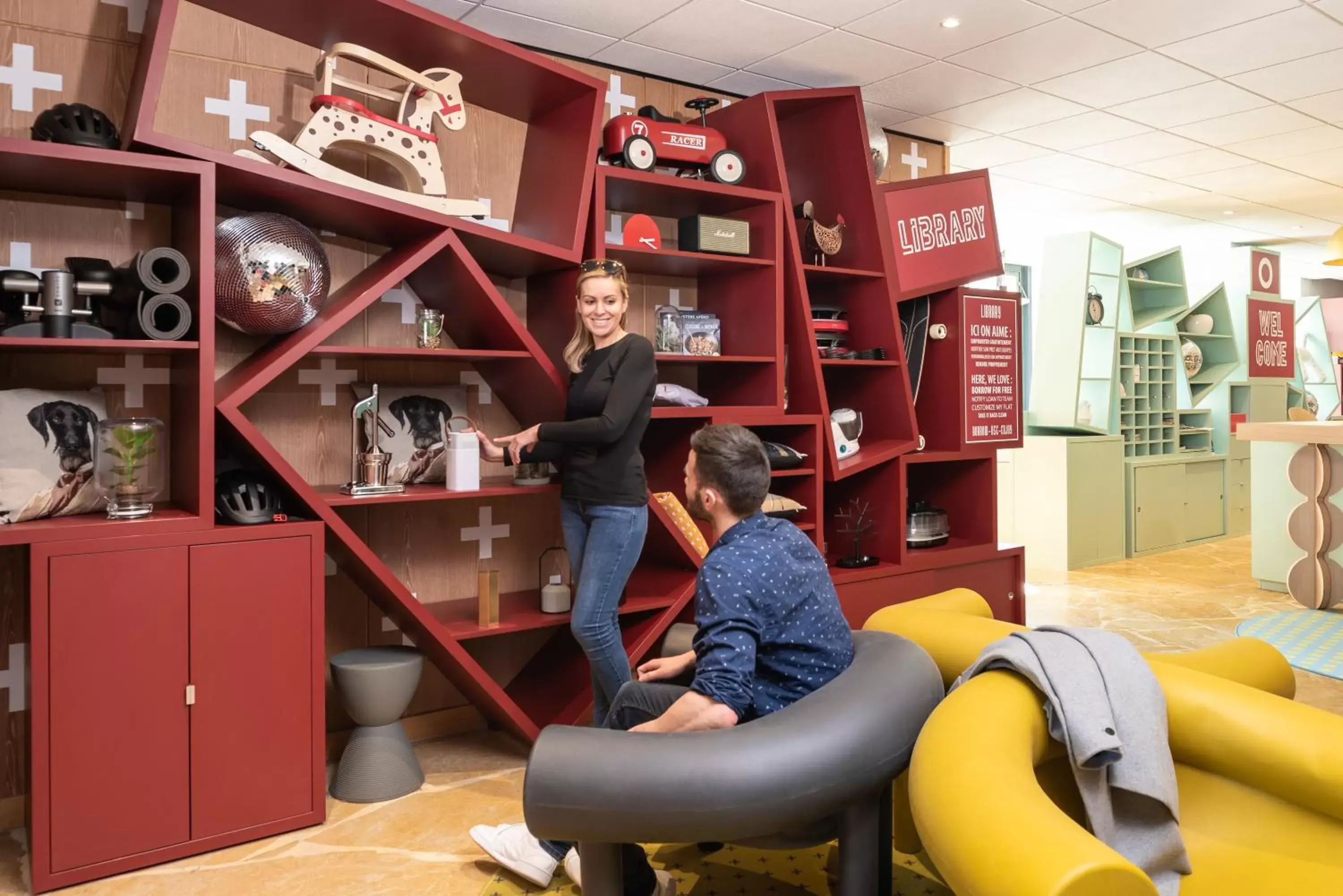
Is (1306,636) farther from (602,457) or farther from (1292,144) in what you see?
(602,457)

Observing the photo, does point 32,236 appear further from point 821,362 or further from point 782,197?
point 821,362

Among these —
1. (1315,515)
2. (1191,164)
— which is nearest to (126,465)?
(1315,515)

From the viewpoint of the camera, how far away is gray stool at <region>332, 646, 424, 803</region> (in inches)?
112

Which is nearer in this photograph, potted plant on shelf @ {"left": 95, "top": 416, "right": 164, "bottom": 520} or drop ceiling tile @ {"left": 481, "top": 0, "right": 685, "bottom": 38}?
potted plant on shelf @ {"left": 95, "top": 416, "right": 164, "bottom": 520}

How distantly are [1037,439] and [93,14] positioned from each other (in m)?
5.76

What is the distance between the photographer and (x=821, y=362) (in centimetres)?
393

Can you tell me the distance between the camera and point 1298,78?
14.3ft

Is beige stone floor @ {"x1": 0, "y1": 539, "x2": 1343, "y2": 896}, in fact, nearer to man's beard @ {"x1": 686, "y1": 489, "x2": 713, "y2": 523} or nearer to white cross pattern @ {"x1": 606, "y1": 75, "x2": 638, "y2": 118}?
man's beard @ {"x1": 686, "y1": 489, "x2": 713, "y2": 523}

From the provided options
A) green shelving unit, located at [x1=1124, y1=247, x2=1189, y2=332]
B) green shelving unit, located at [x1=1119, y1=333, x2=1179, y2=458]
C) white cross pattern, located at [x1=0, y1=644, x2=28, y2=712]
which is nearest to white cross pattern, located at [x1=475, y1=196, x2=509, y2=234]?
white cross pattern, located at [x1=0, y1=644, x2=28, y2=712]

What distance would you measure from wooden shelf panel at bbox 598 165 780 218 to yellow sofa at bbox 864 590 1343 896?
2.29 metres

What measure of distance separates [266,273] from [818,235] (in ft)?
7.42

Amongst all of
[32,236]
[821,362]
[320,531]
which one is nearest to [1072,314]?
[821,362]

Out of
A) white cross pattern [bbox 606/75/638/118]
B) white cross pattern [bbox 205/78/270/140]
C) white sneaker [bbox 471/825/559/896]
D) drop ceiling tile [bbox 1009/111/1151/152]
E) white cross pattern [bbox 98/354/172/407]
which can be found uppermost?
drop ceiling tile [bbox 1009/111/1151/152]

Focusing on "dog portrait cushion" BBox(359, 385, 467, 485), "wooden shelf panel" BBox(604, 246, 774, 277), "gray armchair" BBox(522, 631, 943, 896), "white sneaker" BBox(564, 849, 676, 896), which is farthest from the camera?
"wooden shelf panel" BBox(604, 246, 774, 277)
